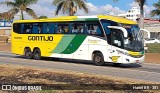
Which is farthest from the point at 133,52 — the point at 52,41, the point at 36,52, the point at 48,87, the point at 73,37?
the point at 48,87

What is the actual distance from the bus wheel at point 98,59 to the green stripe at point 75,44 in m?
1.42

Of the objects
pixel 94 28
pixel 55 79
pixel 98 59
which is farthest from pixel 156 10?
pixel 55 79

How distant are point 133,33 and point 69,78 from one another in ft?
26.9

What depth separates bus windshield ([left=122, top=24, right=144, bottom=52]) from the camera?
21750mm

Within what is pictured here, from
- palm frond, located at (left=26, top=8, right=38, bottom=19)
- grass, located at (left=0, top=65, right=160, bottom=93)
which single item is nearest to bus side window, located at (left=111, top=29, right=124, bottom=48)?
grass, located at (left=0, top=65, right=160, bottom=93)

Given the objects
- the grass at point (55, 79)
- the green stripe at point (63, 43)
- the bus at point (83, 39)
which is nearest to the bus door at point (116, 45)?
the bus at point (83, 39)

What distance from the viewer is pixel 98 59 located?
22.8m

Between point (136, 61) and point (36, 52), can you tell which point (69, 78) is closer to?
point (136, 61)

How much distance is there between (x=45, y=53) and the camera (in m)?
26.4

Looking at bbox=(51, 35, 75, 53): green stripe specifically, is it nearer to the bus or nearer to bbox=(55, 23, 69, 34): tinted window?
the bus

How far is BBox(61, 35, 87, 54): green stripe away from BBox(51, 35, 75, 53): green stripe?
0.24 meters

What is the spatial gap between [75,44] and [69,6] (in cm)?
2032

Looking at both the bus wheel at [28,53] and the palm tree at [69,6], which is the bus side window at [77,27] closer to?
the bus wheel at [28,53]

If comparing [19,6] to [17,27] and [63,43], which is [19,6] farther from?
[63,43]
